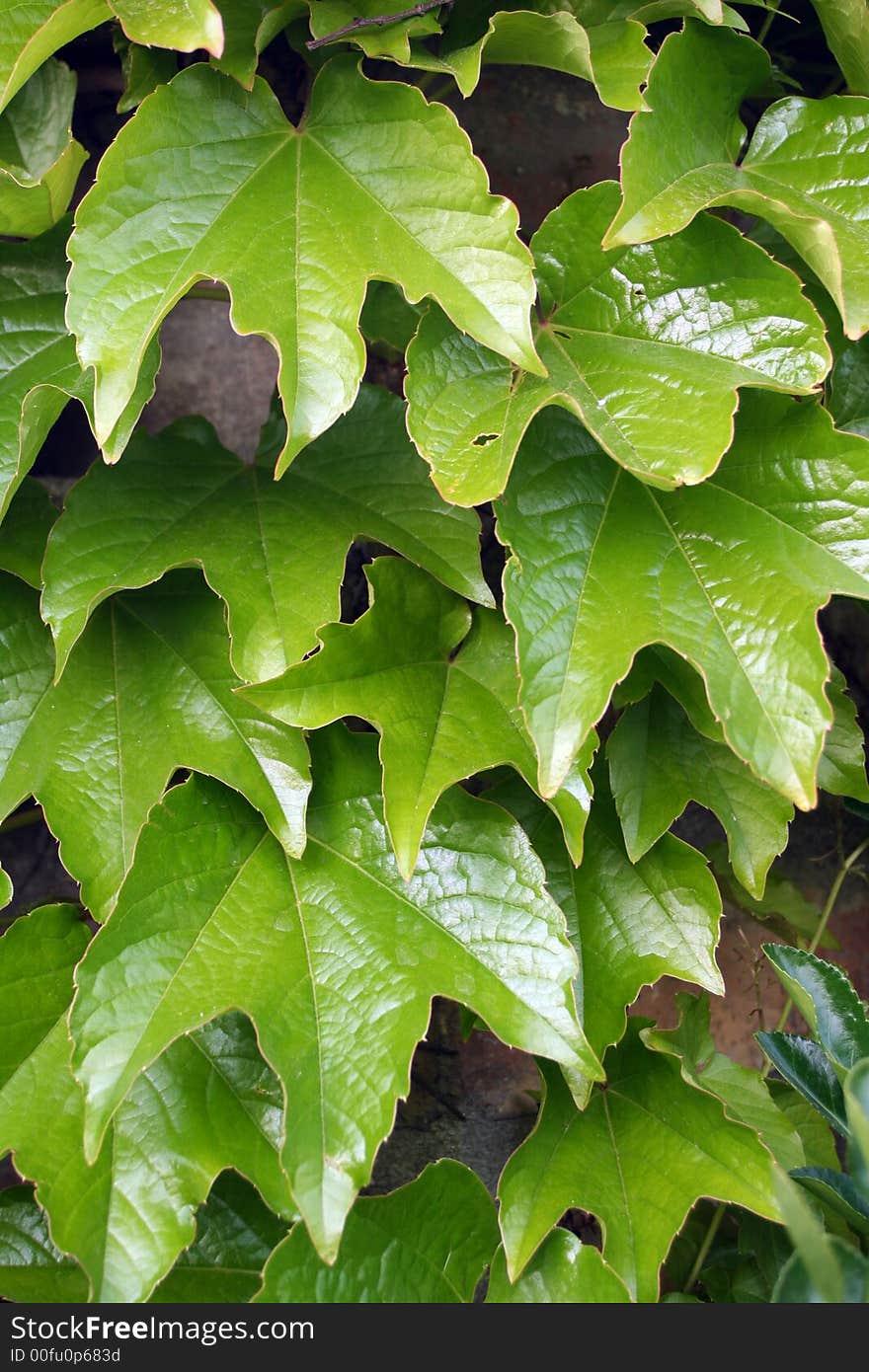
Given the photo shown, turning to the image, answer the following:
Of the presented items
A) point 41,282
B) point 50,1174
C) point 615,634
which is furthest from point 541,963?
point 41,282

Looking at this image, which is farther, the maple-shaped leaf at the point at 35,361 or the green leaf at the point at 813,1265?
the maple-shaped leaf at the point at 35,361

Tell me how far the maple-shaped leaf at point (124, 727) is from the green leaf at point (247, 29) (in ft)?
1.17

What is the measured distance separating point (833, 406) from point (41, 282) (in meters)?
0.63

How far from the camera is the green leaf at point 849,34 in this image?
0.80 m

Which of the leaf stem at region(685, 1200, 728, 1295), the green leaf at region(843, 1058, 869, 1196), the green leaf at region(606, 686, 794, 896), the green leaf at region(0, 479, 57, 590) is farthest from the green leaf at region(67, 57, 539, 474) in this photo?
the leaf stem at region(685, 1200, 728, 1295)

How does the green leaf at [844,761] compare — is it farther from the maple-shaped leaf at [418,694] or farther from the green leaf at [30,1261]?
the green leaf at [30,1261]

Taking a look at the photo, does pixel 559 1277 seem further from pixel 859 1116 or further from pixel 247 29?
pixel 247 29

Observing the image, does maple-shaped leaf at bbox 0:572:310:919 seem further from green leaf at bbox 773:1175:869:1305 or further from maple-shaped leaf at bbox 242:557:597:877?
green leaf at bbox 773:1175:869:1305

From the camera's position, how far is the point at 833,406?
86 centimetres

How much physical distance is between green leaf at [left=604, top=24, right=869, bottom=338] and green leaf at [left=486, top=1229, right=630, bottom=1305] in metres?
0.66

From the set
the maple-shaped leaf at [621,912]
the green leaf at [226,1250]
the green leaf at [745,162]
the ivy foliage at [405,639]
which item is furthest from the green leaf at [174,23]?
the green leaf at [226,1250]

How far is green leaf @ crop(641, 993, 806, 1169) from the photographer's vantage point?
801 millimetres

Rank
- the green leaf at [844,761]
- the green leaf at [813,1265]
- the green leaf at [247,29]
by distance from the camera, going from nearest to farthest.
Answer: the green leaf at [813,1265] → the green leaf at [247,29] → the green leaf at [844,761]

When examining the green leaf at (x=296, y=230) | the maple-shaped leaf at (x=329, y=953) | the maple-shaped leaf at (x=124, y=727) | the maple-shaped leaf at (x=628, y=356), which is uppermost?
the green leaf at (x=296, y=230)
